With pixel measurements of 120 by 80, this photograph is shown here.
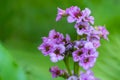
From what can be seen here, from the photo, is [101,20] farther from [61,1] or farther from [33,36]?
[33,36]

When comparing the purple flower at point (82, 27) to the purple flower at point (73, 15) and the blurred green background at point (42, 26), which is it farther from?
the blurred green background at point (42, 26)

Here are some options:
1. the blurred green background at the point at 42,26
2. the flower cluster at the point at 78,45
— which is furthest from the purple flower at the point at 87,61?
the blurred green background at the point at 42,26

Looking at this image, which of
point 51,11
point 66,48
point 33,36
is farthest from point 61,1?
point 66,48

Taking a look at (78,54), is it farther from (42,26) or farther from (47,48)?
(42,26)

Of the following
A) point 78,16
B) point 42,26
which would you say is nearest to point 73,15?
point 78,16

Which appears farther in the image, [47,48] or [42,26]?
[42,26]
